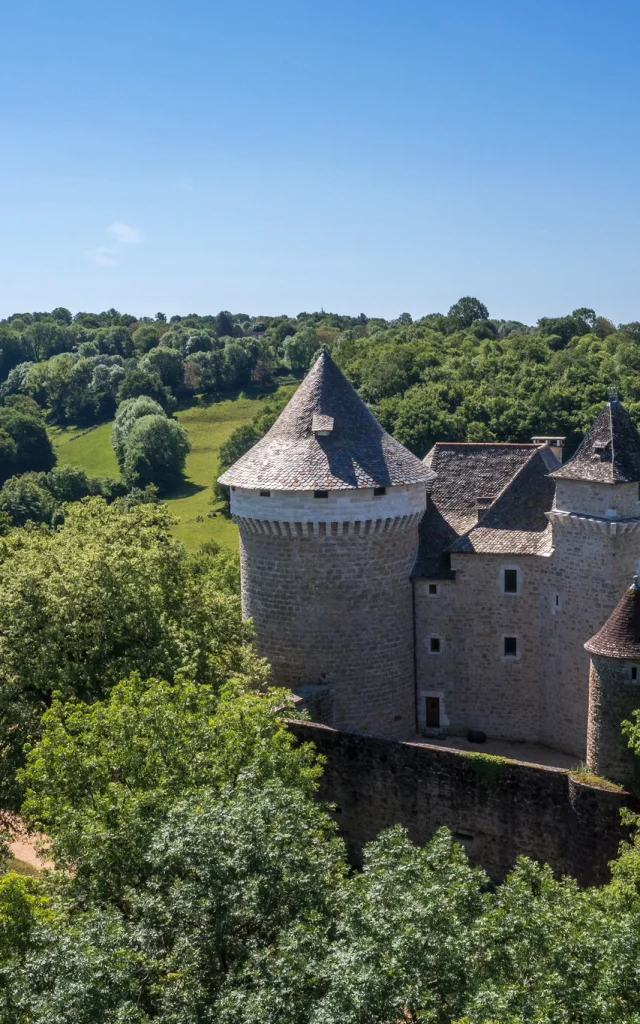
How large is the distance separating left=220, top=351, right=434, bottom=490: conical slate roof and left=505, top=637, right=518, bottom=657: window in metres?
6.20

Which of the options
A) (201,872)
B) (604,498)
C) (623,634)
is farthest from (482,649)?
(201,872)

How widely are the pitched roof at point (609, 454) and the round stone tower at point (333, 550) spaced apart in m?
5.10

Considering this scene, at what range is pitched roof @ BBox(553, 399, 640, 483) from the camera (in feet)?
101

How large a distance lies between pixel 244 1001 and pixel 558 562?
2188 cm

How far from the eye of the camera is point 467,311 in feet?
567

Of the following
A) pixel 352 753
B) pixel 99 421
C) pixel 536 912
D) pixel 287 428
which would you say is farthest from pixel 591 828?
pixel 99 421

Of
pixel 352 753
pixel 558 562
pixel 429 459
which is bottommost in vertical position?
pixel 352 753

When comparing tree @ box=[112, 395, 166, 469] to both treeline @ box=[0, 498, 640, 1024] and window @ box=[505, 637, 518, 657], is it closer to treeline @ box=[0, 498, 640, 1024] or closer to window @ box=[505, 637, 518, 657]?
window @ box=[505, 637, 518, 657]

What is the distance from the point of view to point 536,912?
15.5 meters

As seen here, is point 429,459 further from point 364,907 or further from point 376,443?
point 364,907

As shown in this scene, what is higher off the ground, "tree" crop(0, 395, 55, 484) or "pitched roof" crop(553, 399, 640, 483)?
"pitched roof" crop(553, 399, 640, 483)

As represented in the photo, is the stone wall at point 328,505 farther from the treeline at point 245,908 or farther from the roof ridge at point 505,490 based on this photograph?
the treeline at point 245,908

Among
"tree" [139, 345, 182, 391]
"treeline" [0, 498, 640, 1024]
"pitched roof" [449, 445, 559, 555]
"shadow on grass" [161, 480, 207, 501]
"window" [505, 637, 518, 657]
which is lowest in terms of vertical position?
"shadow on grass" [161, 480, 207, 501]

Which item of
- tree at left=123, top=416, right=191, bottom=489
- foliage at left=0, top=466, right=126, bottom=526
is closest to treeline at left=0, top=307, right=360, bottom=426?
tree at left=123, top=416, right=191, bottom=489
